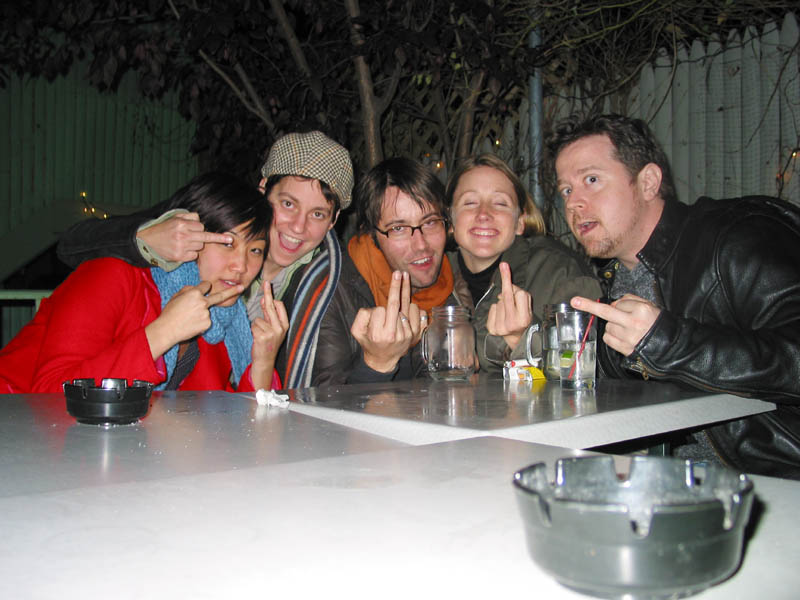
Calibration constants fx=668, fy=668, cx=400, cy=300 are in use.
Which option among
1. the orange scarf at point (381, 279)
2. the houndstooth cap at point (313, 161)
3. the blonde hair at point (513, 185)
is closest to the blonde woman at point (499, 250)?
the blonde hair at point (513, 185)

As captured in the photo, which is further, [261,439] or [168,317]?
[168,317]

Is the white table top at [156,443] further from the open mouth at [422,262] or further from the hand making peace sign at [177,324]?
the open mouth at [422,262]

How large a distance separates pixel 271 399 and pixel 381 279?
1.15 meters

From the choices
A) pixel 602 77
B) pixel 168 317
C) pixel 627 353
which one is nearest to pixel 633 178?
pixel 627 353

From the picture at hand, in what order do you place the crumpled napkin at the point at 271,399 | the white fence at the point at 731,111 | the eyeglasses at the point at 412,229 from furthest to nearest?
the white fence at the point at 731,111 → the eyeglasses at the point at 412,229 → the crumpled napkin at the point at 271,399

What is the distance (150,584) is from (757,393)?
4.47 feet

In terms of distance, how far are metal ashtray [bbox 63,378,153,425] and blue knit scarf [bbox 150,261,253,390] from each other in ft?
2.37

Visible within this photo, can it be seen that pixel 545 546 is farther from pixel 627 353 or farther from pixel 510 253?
pixel 510 253

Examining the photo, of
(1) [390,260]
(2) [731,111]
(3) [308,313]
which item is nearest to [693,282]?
(1) [390,260]

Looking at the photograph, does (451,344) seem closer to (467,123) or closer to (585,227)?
(585,227)

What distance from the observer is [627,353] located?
4.75ft

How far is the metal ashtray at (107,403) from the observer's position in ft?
3.45

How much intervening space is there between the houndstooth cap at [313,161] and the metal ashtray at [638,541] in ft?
6.48

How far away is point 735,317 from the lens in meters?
1.65
